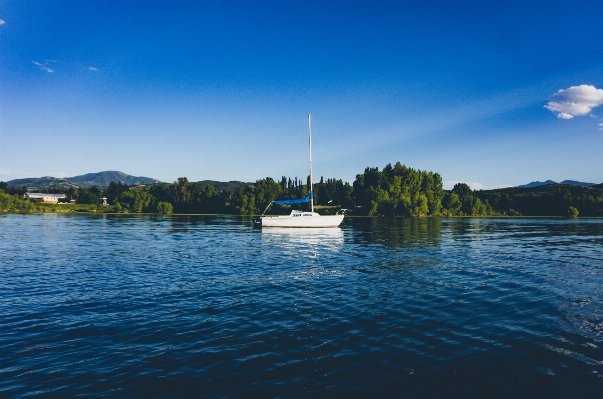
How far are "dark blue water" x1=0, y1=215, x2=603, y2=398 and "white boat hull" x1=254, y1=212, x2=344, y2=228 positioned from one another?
145 feet

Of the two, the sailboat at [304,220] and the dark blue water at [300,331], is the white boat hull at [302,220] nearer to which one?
the sailboat at [304,220]

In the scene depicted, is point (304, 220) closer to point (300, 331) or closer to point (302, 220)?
point (302, 220)

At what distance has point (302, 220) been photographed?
7494 cm

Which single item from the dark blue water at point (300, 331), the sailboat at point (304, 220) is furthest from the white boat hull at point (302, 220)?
the dark blue water at point (300, 331)

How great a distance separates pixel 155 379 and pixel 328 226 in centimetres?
6768

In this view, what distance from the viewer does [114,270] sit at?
94.7 feet

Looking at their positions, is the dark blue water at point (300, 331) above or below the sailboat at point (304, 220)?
below

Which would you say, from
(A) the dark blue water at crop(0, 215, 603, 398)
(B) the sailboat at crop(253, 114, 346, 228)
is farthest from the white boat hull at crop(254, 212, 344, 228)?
(A) the dark blue water at crop(0, 215, 603, 398)

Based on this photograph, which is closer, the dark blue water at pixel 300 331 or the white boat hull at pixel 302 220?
the dark blue water at pixel 300 331

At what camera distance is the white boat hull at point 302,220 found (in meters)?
74.9

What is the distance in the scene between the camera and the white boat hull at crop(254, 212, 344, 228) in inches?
2951

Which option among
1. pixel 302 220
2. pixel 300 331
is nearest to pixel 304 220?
pixel 302 220

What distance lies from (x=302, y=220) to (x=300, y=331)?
197 ft

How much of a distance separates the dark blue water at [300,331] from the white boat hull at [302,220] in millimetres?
44102
